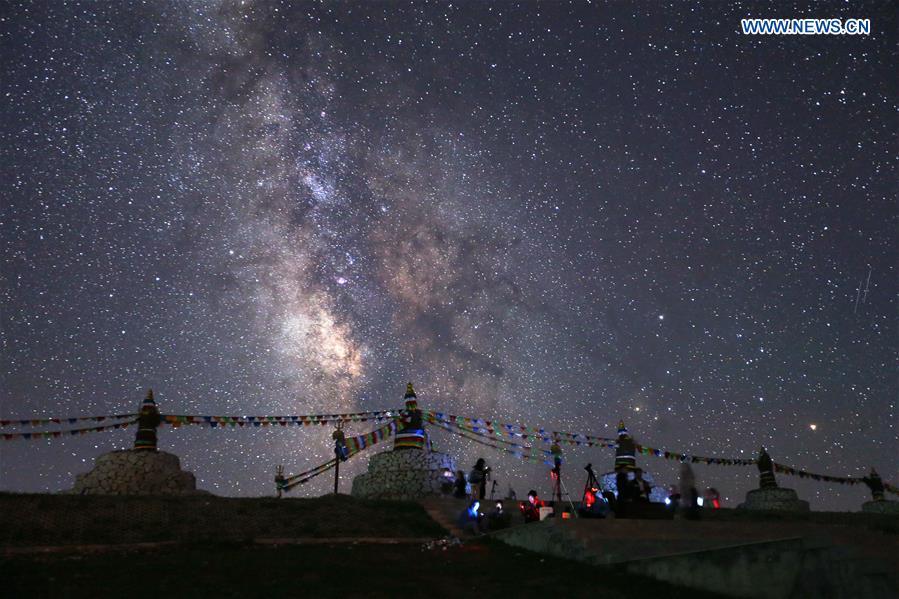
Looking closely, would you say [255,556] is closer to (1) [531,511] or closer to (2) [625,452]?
(1) [531,511]

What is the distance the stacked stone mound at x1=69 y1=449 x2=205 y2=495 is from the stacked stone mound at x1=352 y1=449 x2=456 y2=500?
790 cm

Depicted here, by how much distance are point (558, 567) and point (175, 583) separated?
23.8 feet

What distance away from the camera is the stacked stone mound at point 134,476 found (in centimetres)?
2894

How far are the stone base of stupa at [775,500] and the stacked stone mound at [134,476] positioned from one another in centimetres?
3124

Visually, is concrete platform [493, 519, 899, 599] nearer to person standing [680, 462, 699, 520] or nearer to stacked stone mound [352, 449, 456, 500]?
person standing [680, 462, 699, 520]

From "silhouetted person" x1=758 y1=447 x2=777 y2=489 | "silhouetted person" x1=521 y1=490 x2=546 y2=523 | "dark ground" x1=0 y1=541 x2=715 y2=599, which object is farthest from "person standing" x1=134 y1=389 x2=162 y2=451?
"silhouetted person" x1=758 y1=447 x2=777 y2=489

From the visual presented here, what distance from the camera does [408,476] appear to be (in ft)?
104

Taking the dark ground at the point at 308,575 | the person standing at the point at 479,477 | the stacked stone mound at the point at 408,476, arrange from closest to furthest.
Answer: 1. the dark ground at the point at 308,575
2. the person standing at the point at 479,477
3. the stacked stone mound at the point at 408,476

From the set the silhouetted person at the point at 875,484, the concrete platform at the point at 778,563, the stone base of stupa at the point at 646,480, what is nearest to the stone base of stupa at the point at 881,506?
the silhouetted person at the point at 875,484

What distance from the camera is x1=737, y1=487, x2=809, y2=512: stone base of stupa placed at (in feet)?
131

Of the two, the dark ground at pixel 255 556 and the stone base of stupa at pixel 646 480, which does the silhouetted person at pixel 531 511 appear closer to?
the dark ground at pixel 255 556

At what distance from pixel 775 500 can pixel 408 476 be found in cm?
2345

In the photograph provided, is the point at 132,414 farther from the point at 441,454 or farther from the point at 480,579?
the point at 480,579

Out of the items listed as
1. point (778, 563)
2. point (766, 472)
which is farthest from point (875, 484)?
point (778, 563)
